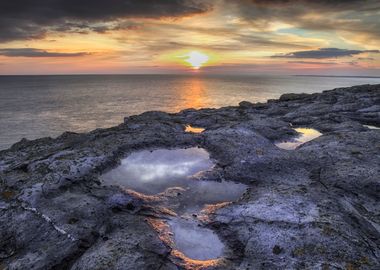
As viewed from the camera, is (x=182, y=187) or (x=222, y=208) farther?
(x=182, y=187)

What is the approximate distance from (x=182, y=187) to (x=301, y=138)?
17229 mm

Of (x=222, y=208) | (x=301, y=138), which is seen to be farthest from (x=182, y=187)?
(x=301, y=138)

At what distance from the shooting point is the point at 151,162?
76.7 ft

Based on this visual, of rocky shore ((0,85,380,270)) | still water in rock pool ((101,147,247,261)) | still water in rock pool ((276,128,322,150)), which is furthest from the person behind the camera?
still water in rock pool ((276,128,322,150))

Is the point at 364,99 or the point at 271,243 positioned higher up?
the point at 364,99

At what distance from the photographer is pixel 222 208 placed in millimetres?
16953

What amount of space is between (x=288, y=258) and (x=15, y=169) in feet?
61.3

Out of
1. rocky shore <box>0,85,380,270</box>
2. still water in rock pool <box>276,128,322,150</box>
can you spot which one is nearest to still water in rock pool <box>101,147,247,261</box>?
rocky shore <box>0,85,380,270</box>

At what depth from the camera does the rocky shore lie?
12.9 m

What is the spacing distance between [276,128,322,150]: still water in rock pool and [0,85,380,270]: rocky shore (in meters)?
2.67

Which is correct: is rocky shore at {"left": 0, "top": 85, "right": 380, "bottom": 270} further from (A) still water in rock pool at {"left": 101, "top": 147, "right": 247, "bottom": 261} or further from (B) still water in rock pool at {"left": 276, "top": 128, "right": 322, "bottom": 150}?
(B) still water in rock pool at {"left": 276, "top": 128, "right": 322, "bottom": 150}

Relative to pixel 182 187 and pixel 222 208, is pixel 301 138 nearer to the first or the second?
pixel 182 187

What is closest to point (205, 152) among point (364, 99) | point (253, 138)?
point (253, 138)

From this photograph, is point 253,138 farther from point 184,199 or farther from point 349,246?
point 349,246
